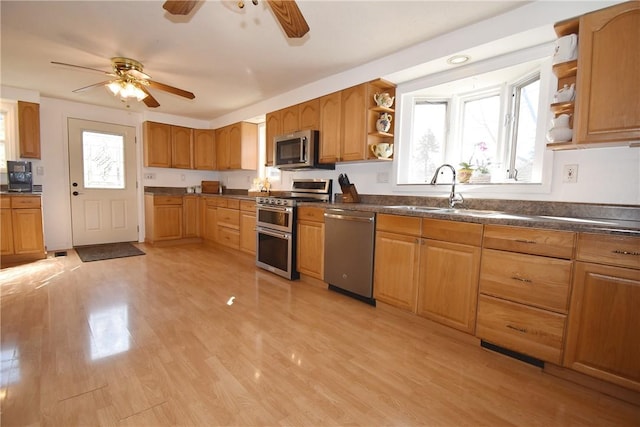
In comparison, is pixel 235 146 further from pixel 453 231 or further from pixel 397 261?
pixel 453 231

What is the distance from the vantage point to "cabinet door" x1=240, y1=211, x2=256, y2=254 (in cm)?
412

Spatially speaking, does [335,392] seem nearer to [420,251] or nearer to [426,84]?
[420,251]

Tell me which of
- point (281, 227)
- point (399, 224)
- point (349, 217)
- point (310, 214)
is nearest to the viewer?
point (399, 224)

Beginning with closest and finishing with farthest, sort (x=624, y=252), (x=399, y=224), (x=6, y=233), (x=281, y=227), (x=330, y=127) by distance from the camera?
(x=624, y=252)
(x=399, y=224)
(x=330, y=127)
(x=281, y=227)
(x=6, y=233)

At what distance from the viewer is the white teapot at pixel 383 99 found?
9.76 feet

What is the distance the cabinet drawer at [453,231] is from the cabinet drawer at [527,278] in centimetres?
12

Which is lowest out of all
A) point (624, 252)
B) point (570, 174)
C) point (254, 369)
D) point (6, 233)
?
point (254, 369)

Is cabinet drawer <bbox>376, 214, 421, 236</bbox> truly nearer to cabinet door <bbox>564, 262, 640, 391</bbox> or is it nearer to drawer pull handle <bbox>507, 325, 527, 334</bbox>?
drawer pull handle <bbox>507, 325, 527, 334</bbox>

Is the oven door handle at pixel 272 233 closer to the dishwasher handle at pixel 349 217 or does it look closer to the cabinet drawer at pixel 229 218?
the dishwasher handle at pixel 349 217

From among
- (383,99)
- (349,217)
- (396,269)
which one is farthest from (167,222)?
(396,269)

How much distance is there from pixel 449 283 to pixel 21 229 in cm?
523

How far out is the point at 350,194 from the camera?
336 cm

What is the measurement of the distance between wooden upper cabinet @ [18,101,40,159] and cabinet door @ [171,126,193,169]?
1.79 metres

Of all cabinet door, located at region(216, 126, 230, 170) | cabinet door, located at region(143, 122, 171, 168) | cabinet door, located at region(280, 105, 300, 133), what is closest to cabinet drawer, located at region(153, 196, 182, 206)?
cabinet door, located at region(143, 122, 171, 168)
